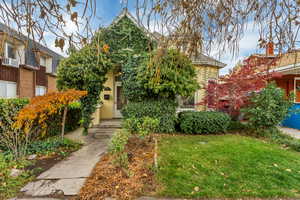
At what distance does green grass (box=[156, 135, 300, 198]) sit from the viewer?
267cm

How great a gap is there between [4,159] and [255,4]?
6.23 m

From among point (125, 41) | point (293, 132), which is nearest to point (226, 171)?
point (125, 41)

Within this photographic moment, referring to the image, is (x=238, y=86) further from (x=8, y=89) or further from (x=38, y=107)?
(x=8, y=89)

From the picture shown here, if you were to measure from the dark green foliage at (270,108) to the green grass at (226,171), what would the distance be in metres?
1.91

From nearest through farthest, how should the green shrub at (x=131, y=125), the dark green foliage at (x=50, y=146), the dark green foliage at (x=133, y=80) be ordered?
the dark green foliage at (x=50, y=146) → the green shrub at (x=131, y=125) → the dark green foliage at (x=133, y=80)

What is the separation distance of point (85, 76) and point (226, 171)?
551cm

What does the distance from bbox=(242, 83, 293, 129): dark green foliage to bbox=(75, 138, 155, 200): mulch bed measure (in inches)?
203

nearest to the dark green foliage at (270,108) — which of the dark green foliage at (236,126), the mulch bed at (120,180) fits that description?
the dark green foliage at (236,126)

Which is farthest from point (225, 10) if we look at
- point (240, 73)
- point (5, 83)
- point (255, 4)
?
point (5, 83)

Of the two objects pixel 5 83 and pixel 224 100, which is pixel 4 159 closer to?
pixel 224 100

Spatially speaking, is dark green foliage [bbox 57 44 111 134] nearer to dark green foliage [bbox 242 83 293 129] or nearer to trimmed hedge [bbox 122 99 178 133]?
trimmed hedge [bbox 122 99 178 133]

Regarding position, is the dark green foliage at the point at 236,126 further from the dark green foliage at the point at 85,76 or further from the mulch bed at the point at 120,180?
the dark green foliage at the point at 85,76

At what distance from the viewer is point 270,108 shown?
5.97 meters

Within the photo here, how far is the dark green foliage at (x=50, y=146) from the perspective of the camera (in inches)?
177
